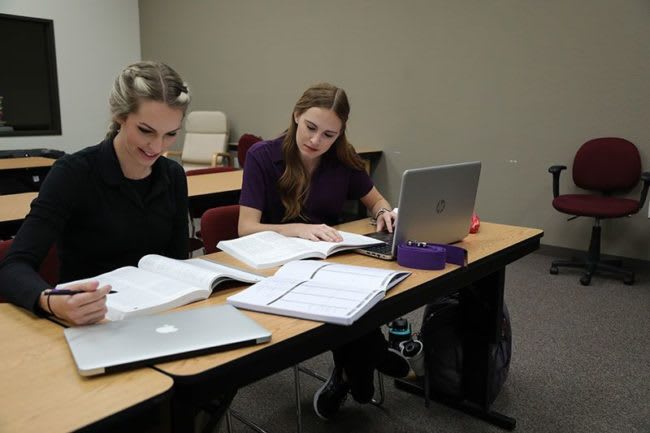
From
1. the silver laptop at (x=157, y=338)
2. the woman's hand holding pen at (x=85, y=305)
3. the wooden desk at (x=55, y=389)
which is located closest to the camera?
the wooden desk at (x=55, y=389)

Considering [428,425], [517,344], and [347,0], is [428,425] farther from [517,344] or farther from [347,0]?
[347,0]

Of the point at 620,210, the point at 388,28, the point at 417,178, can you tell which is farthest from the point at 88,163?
the point at 388,28

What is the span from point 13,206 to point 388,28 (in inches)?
127

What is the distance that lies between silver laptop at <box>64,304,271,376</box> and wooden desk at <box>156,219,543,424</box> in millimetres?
19

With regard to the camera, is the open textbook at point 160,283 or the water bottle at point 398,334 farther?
the water bottle at point 398,334

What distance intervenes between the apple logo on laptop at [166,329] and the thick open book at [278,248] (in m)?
0.45

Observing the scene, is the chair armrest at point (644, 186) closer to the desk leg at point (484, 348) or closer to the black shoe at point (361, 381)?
the desk leg at point (484, 348)

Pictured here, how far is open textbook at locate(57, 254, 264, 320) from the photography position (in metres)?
1.04

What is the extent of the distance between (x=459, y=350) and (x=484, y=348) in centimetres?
10

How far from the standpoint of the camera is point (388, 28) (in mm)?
4504

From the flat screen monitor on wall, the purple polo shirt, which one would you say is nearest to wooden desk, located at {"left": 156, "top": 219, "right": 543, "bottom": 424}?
the purple polo shirt

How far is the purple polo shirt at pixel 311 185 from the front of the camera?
6.17ft

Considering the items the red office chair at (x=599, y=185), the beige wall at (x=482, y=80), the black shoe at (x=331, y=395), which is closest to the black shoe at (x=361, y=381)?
the black shoe at (x=331, y=395)

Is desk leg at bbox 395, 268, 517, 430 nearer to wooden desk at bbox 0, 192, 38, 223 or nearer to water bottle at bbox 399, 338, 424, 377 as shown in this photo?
water bottle at bbox 399, 338, 424, 377
